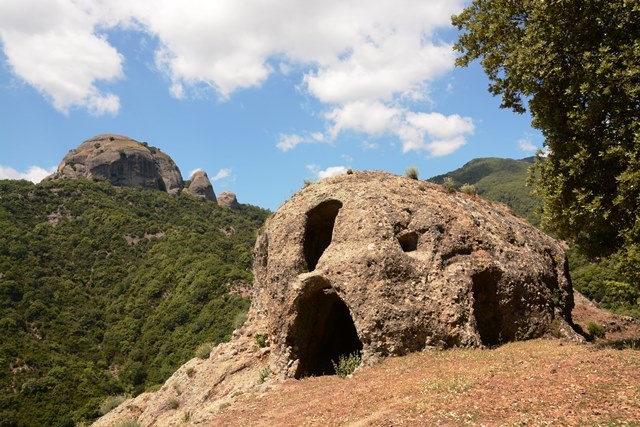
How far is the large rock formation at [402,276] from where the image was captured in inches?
660

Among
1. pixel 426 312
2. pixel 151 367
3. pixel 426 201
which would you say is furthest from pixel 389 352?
pixel 151 367

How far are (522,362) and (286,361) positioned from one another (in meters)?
9.51

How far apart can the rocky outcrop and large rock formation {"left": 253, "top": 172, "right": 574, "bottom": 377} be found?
125664 millimetres

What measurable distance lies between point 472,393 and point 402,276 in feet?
22.8

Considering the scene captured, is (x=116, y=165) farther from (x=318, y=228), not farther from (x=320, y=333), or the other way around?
(x=320, y=333)

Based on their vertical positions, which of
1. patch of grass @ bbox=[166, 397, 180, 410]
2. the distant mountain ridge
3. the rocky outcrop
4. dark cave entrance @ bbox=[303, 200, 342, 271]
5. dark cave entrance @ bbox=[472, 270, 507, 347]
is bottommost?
patch of grass @ bbox=[166, 397, 180, 410]

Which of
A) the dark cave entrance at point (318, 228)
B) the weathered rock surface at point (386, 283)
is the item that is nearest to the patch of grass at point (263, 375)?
the weathered rock surface at point (386, 283)

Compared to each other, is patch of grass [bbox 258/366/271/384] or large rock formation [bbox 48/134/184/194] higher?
large rock formation [bbox 48/134/184/194]

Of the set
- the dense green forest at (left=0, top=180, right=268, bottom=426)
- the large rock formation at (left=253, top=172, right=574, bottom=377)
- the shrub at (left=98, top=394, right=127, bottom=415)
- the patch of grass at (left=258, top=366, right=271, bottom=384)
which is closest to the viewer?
the large rock formation at (left=253, top=172, right=574, bottom=377)

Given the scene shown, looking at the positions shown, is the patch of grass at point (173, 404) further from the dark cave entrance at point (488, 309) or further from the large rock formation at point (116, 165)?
the large rock formation at point (116, 165)

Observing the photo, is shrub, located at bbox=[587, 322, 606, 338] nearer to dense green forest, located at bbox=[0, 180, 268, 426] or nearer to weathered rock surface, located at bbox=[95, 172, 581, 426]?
weathered rock surface, located at bbox=[95, 172, 581, 426]

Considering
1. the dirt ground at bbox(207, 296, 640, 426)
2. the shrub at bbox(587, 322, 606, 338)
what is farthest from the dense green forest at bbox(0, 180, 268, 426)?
the dirt ground at bbox(207, 296, 640, 426)

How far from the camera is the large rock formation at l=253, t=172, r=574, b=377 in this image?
1677 cm

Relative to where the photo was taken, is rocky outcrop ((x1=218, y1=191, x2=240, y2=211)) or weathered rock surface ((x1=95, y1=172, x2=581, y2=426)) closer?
weathered rock surface ((x1=95, y1=172, x2=581, y2=426))
